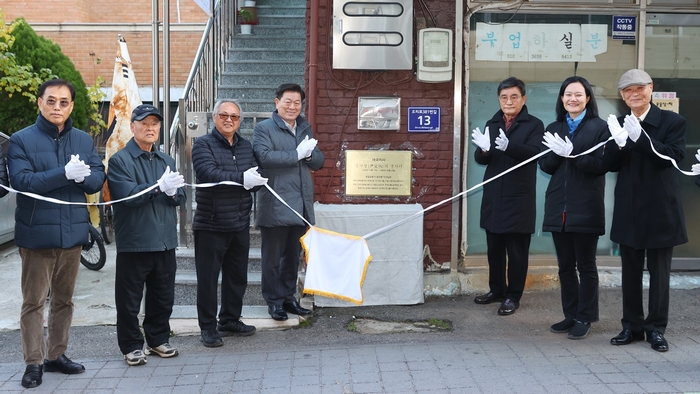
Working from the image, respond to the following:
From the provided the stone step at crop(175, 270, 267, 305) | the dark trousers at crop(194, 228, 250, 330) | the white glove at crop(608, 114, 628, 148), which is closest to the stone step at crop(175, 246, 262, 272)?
the stone step at crop(175, 270, 267, 305)

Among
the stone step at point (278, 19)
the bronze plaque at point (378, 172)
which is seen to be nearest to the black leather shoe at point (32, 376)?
the bronze plaque at point (378, 172)

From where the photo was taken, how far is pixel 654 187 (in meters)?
4.98

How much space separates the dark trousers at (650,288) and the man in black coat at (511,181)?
1.02 meters

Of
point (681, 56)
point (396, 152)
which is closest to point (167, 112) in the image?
point (396, 152)

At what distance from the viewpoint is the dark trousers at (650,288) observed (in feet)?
16.5

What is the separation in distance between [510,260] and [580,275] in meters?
0.83

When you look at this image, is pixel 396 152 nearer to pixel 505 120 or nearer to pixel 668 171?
pixel 505 120

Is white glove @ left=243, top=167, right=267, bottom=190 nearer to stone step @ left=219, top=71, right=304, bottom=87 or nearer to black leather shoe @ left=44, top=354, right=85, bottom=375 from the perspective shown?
Answer: black leather shoe @ left=44, top=354, right=85, bottom=375

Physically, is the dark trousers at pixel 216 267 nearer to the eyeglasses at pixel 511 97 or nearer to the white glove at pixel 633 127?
the eyeglasses at pixel 511 97

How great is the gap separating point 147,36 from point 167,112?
12.2 meters

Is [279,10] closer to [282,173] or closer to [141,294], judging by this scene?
[282,173]

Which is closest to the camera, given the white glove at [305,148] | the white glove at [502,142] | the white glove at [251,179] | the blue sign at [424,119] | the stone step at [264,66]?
the white glove at [251,179]

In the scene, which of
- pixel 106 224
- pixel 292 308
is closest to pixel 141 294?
pixel 292 308

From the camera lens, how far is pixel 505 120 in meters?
6.11
